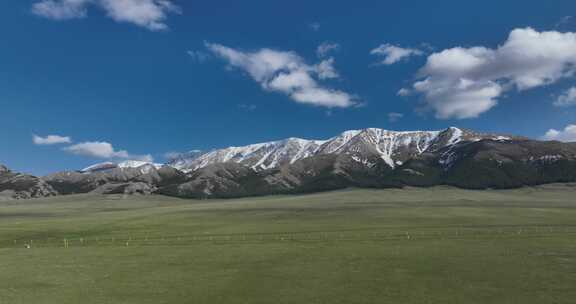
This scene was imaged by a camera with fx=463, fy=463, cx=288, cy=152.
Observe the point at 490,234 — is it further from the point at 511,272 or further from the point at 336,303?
the point at 336,303

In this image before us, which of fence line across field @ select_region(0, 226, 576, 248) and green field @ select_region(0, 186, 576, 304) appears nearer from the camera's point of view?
green field @ select_region(0, 186, 576, 304)

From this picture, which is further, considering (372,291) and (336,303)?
(372,291)

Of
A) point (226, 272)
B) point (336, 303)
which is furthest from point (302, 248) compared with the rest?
point (336, 303)

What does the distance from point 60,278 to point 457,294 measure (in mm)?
34566

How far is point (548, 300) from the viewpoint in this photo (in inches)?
1264

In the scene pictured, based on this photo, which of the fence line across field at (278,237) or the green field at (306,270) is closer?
the green field at (306,270)

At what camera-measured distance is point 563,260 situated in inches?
1863

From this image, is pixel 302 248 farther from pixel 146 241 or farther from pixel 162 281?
pixel 146 241

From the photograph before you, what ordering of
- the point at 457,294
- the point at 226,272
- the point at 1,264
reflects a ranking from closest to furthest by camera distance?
1. the point at 457,294
2. the point at 226,272
3. the point at 1,264

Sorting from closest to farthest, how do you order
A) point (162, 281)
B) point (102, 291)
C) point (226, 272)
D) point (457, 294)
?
point (457, 294) → point (102, 291) → point (162, 281) → point (226, 272)

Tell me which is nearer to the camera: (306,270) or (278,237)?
(306,270)

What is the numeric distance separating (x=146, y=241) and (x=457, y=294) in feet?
183

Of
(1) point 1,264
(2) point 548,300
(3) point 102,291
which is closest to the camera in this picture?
(2) point 548,300

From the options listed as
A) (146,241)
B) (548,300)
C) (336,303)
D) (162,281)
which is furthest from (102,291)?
(146,241)
